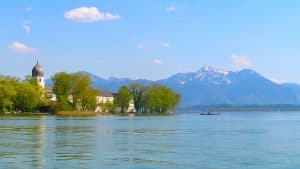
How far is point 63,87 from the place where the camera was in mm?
166000

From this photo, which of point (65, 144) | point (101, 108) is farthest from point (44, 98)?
point (65, 144)

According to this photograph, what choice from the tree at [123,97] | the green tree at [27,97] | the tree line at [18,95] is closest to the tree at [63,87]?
the tree line at [18,95]

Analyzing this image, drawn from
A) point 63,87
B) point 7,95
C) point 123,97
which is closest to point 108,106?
point 123,97

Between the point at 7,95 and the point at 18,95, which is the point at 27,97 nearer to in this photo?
the point at 18,95

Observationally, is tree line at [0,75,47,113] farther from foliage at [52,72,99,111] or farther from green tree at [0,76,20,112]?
foliage at [52,72,99,111]

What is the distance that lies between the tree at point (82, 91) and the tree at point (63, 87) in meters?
1.40

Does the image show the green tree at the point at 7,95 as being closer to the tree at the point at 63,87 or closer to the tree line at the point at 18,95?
the tree line at the point at 18,95

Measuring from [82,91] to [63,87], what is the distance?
5474mm

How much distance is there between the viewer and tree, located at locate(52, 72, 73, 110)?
165 m

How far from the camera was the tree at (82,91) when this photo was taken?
16538cm

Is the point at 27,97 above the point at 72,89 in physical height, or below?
below

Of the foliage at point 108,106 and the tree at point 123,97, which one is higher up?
the tree at point 123,97

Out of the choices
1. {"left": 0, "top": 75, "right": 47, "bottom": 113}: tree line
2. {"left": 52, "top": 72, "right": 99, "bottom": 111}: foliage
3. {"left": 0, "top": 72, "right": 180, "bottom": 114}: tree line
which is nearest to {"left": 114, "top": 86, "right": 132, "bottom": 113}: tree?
{"left": 0, "top": 72, "right": 180, "bottom": 114}: tree line

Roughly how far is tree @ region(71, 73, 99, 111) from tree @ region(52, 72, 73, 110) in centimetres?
140
